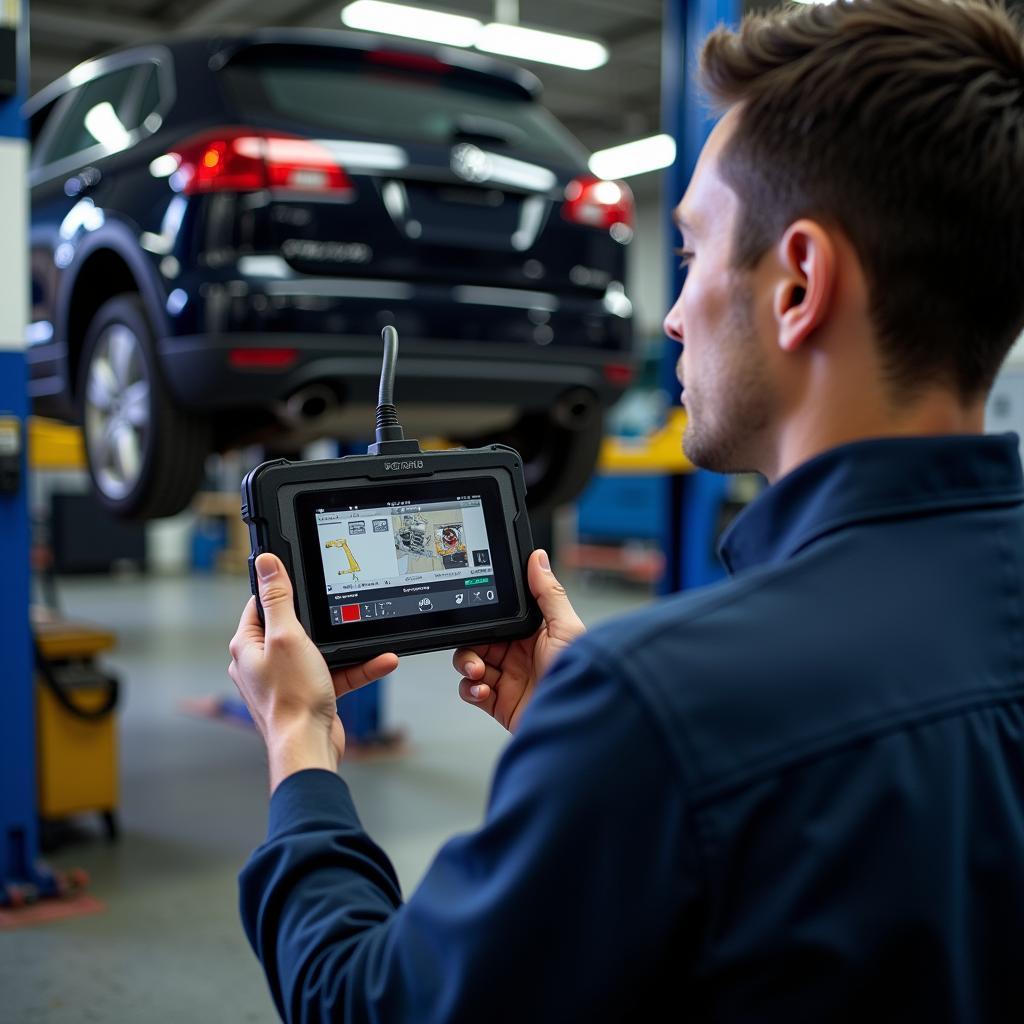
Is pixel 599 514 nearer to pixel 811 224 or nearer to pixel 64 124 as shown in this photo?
pixel 64 124

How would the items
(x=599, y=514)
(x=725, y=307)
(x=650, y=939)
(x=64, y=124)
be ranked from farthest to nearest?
(x=599, y=514) → (x=64, y=124) → (x=725, y=307) → (x=650, y=939)

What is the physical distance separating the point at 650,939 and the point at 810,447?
36 cm

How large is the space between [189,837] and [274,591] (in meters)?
3.06

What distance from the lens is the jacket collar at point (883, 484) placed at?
0.78 metres

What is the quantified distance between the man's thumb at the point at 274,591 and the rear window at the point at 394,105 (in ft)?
8.20

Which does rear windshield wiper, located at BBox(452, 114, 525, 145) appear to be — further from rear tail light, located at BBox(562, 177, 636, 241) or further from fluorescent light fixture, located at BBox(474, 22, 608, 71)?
fluorescent light fixture, located at BBox(474, 22, 608, 71)

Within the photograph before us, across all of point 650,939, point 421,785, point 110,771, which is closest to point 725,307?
point 650,939

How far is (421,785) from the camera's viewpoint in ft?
14.8

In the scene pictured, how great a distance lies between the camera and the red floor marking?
314cm

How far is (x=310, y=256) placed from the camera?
329cm

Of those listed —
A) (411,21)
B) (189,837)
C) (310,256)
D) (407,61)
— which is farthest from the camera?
(411,21)

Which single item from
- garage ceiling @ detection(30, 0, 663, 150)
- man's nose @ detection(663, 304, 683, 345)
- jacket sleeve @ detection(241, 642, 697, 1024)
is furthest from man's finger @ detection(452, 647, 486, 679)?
garage ceiling @ detection(30, 0, 663, 150)

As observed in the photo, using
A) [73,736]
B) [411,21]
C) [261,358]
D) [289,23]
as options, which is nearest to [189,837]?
[73,736]

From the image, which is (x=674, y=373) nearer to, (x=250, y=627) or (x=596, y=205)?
(x=596, y=205)
